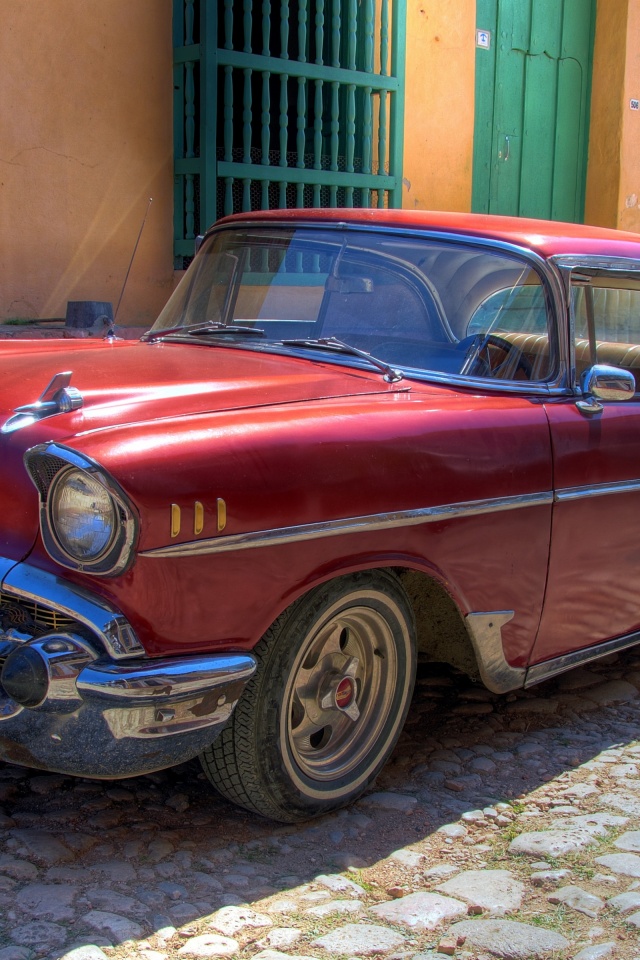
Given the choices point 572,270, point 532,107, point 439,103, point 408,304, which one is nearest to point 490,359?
point 408,304

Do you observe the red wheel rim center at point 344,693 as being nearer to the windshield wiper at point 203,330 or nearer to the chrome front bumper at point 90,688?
the chrome front bumper at point 90,688

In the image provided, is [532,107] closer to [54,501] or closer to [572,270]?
[572,270]

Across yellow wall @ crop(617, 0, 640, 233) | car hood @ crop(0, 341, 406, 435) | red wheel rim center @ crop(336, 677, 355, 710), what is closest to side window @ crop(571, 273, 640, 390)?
car hood @ crop(0, 341, 406, 435)

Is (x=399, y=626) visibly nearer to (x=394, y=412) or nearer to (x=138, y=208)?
(x=394, y=412)

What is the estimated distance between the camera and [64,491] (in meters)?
2.29

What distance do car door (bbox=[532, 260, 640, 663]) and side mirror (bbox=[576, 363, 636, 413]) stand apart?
0.01m

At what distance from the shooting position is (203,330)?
358 cm

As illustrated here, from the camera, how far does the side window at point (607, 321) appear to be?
340cm

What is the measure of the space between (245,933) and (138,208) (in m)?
5.36

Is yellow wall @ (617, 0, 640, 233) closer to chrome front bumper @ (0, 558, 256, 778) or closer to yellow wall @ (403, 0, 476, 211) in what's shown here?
yellow wall @ (403, 0, 476, 211)

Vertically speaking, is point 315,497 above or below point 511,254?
below

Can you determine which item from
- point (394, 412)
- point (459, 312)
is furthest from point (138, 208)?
point (394, 412)

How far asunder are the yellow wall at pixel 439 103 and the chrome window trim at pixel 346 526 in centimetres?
558

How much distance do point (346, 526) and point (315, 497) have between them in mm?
113
